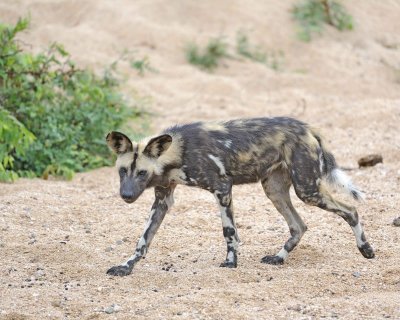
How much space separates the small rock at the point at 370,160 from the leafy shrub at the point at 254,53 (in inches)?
225

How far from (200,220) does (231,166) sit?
117cm

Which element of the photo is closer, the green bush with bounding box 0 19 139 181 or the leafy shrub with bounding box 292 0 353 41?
the green bush with bounding box 0 19 139 181

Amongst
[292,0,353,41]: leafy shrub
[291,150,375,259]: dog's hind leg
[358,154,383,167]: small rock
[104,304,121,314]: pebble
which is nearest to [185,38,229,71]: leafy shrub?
[292,0,353,41]: leafy shrub

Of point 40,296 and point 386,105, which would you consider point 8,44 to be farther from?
point 386,105

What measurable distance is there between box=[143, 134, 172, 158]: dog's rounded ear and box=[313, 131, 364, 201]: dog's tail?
1140 millimetres

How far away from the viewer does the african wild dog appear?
540 centimetres

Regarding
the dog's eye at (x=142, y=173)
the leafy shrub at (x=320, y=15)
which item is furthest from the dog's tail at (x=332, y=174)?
the leafy shrub at (x=320, y=15)

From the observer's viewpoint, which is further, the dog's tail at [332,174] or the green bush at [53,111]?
the green bush at [53,111]

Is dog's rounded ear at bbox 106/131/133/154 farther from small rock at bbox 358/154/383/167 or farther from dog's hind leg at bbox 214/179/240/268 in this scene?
small rock at bbox 358/154/383/167

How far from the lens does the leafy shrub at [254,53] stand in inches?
536

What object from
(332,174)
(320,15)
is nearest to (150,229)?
(332,174)

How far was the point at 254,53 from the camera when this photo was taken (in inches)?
541

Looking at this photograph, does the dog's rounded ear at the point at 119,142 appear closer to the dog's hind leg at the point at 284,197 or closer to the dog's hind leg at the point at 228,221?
the dog's hind leg at the point at 228,221

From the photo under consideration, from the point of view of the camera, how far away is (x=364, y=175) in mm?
7773
